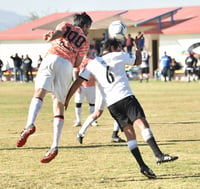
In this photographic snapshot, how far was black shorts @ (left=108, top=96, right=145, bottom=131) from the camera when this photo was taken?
938 cm

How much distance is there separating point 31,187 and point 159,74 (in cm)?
4337

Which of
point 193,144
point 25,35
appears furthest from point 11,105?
point 25,35

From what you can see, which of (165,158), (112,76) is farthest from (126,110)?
(165,158)

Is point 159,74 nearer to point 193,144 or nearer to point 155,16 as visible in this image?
point 155,16

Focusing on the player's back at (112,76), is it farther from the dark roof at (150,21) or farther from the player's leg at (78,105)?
the dark roof at (150,21)

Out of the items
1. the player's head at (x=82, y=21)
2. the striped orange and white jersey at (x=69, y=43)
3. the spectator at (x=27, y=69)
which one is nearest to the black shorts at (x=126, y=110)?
the striped orange and white jersey at (x=69, y=43)

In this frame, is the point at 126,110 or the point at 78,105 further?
the point at 78,105

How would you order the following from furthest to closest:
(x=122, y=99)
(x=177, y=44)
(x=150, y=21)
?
1. (x=150, y=21)
2. (x=177, y=44)
3. (x=122, y=99)

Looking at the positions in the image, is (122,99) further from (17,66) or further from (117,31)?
(17,66)

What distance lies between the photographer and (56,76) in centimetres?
1095

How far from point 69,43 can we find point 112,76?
1.81 m

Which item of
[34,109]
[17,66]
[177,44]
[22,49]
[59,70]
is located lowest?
[17,66]

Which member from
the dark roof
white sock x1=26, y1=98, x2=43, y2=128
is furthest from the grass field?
the dark roof

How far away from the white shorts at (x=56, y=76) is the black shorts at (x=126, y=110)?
5.35 ft
